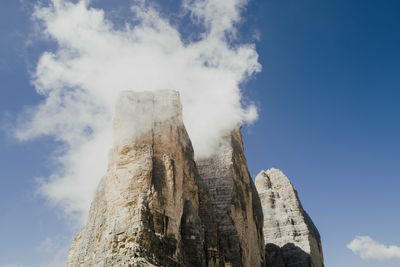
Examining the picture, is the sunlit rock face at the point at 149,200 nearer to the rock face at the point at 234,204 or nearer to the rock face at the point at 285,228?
the rock face at the point at 234,204

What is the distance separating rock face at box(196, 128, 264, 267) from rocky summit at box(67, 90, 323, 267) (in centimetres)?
8

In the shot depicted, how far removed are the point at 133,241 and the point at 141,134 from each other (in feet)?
23.4

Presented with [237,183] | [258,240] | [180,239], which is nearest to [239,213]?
[237,183]

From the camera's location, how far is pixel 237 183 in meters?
36.2

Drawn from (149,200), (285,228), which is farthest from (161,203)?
(285,228)

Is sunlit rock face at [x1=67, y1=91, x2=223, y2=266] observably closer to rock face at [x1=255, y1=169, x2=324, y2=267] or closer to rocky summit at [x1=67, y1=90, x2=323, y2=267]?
rocky summit at [x1=67, y1=90, x2=323, y2=267]

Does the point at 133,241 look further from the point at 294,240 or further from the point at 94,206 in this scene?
the point at 294,240

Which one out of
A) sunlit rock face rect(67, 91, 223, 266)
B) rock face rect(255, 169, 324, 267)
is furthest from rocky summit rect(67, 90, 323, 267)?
rock face rect(255, 169, 324, 267)

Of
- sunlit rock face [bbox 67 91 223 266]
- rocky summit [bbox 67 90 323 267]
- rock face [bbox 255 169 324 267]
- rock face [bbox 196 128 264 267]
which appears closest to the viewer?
sunlit rock face [bbox 67 91 223 266]

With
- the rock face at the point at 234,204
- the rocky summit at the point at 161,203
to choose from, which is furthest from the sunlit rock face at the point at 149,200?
the rock face at the point at 234,204

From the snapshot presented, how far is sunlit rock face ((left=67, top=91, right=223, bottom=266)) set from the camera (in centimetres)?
1920

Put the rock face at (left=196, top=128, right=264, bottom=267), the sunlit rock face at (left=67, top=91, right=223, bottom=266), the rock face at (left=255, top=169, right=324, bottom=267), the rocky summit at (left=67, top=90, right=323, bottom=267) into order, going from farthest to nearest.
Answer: the rock face at (left=255, top=169, right=324, bottom=267)
the rock face at (left=196, top=128, right=264, bottom=267)
the rocky summit at (left=67, top=90, right=323, bottom=267)
the sunlit rock face at (left=67, top=91, right=223, bottom=266)

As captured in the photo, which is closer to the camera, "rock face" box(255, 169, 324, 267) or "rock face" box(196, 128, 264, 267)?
"rock face" box(196, 128, 264, 267)

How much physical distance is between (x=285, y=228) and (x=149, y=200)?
40194mm
